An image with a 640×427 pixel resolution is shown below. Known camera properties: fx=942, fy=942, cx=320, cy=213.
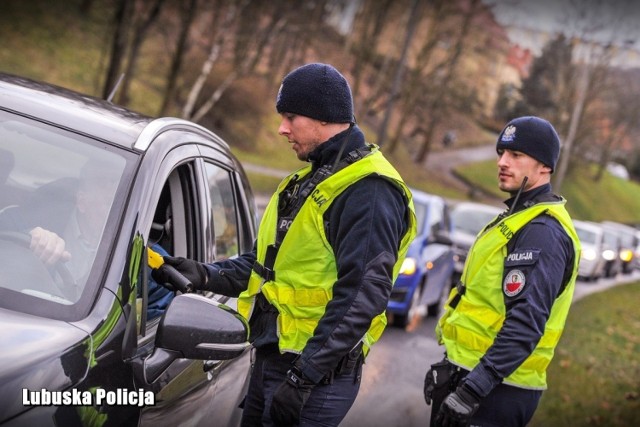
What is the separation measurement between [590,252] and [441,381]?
25.4 meters

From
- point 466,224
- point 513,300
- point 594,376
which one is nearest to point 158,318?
point 513,300

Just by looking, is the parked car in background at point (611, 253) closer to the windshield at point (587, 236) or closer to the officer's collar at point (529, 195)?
the windshield at point (587, 236)

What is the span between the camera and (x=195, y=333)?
271 cm

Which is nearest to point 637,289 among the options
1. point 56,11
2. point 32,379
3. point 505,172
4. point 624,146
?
point 56,11

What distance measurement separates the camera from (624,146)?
85.1 metres

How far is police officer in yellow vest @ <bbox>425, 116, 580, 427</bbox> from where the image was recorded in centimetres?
384

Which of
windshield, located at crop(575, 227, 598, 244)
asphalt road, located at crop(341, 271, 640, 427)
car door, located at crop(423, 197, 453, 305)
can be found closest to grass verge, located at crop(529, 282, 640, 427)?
asphalt road, located at crop(341, 271, 640, 427)

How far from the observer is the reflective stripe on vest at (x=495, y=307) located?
13.3 feet

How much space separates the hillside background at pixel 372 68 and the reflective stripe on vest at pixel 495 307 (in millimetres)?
14773

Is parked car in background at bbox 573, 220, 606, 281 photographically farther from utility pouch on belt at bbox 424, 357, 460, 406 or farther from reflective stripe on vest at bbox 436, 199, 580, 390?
reflective stripe on vest at bbox 436, 199, 580, 390

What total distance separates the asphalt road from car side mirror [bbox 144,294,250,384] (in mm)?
4518

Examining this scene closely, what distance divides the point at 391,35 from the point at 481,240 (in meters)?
52.7

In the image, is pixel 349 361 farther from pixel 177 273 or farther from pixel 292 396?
pixel 177 273

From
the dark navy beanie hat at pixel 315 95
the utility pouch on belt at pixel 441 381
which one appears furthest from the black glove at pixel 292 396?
the utility pouch on belt at pixel 441 381
